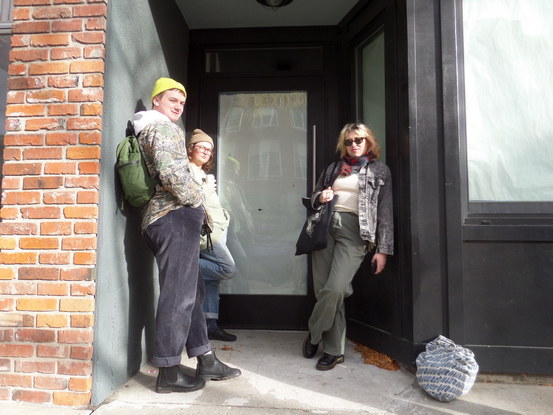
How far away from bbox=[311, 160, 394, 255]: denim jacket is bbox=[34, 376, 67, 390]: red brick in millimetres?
2101

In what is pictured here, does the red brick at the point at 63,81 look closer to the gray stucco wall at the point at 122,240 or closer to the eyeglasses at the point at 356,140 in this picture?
the gray stucco wall at the point at 122,240

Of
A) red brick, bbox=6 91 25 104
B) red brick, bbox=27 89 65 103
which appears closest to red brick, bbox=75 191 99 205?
red brick, bbox=27 89 65 103

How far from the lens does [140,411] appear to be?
2320 mm

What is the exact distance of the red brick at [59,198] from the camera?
238cm

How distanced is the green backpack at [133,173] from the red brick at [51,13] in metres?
0.82

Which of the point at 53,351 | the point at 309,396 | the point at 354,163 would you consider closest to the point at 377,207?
the point at 354,163

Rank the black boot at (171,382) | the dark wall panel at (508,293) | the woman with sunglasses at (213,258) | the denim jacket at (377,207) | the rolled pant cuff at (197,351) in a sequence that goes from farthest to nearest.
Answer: the woman with sunglasses at (213,258), the denim jacket at (377,207), the dark wall panel at (508,293), the rolled pant cuff at (197,351), the black boot at (171,382)

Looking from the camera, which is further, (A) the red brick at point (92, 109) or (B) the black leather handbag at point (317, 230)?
(B) the black leather handbag at point (317, 230)

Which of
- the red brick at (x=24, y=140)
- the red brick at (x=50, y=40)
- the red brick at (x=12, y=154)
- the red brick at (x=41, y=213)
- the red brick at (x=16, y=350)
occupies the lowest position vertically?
the red brick at (x=16, y=350)

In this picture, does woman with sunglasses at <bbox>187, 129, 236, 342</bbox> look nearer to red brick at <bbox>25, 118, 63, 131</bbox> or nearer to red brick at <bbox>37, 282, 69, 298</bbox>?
red brick at <bbox>25, 118, 63, 131</bbox>

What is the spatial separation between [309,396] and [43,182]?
2060mm

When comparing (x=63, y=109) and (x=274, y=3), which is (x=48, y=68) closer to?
(x=63, y=109)

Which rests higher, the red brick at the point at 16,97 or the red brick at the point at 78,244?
the red brick at the point at 16,97

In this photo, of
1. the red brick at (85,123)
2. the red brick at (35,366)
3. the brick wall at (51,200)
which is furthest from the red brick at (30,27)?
the red brick at (35,366)
